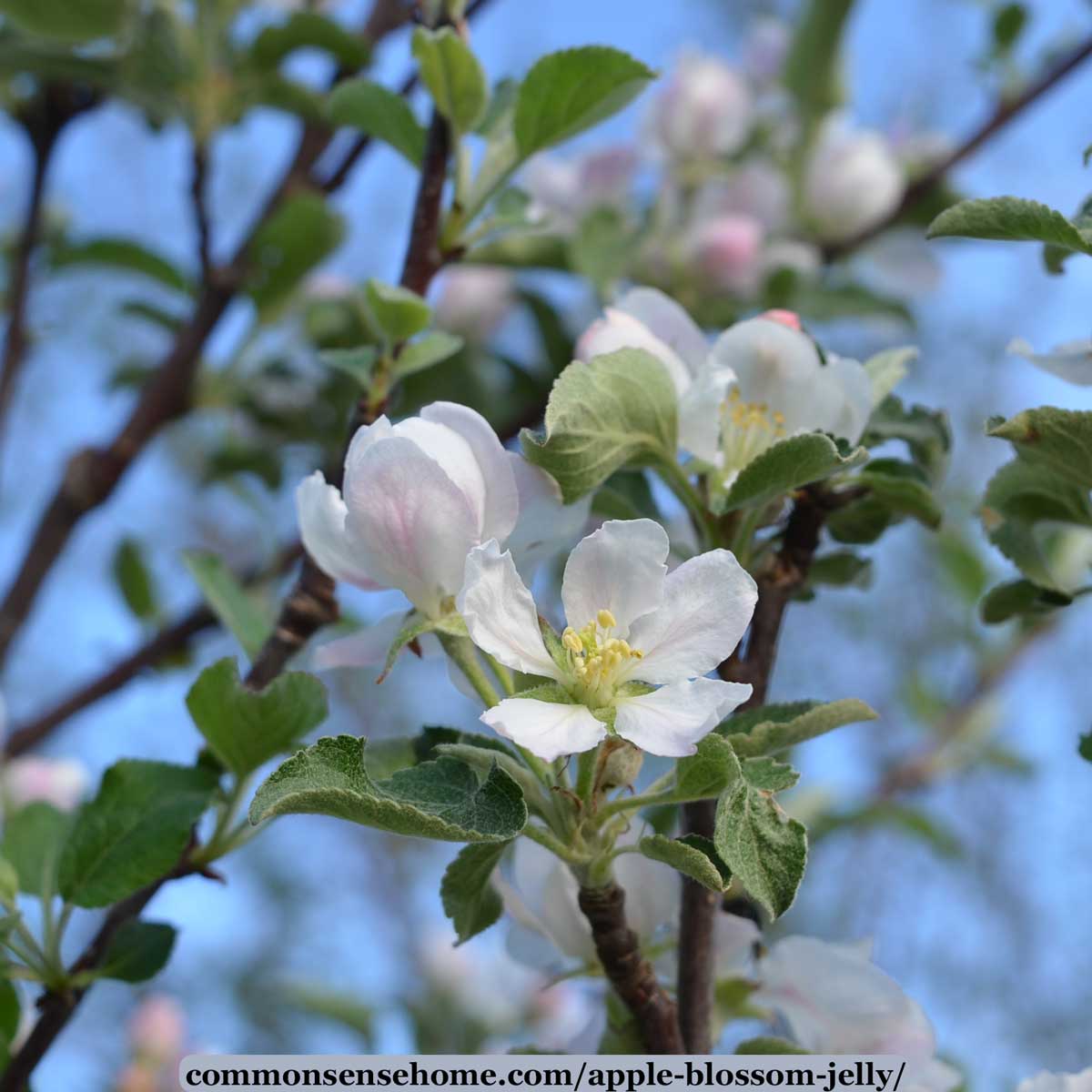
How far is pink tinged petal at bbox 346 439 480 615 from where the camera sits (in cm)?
51

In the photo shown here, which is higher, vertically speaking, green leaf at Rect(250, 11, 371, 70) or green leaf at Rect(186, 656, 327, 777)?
green leaf at Rect(250, 11, 371, 70)

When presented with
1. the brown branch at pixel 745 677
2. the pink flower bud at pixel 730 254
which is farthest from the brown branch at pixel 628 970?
the pink flower bud at pixel 730 254

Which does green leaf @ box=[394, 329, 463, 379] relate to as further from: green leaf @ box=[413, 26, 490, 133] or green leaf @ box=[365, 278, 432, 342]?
green leaf @ box=[413, 26, 490, 133]

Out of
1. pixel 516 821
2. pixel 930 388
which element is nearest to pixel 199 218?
pixel 516 821

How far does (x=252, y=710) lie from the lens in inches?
25.6

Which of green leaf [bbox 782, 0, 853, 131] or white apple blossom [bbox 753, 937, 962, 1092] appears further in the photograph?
green leaf [bbox 782, 0, 853, 131]

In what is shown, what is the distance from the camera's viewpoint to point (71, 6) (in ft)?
3.94

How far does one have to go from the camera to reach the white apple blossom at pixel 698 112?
1529mm

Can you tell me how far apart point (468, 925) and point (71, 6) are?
1019 mm

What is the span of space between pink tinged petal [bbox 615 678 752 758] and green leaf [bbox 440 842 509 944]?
8cm

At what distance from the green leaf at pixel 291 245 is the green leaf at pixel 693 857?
0.78m

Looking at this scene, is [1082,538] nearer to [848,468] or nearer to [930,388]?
[848,468]

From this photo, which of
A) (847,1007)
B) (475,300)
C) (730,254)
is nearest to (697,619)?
(847,1007)

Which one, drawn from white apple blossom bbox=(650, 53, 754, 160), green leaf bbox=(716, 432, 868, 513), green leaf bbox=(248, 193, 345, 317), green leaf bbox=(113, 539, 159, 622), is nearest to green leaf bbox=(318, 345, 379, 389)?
green leaf bbox=(716, 432, 868, 513)
